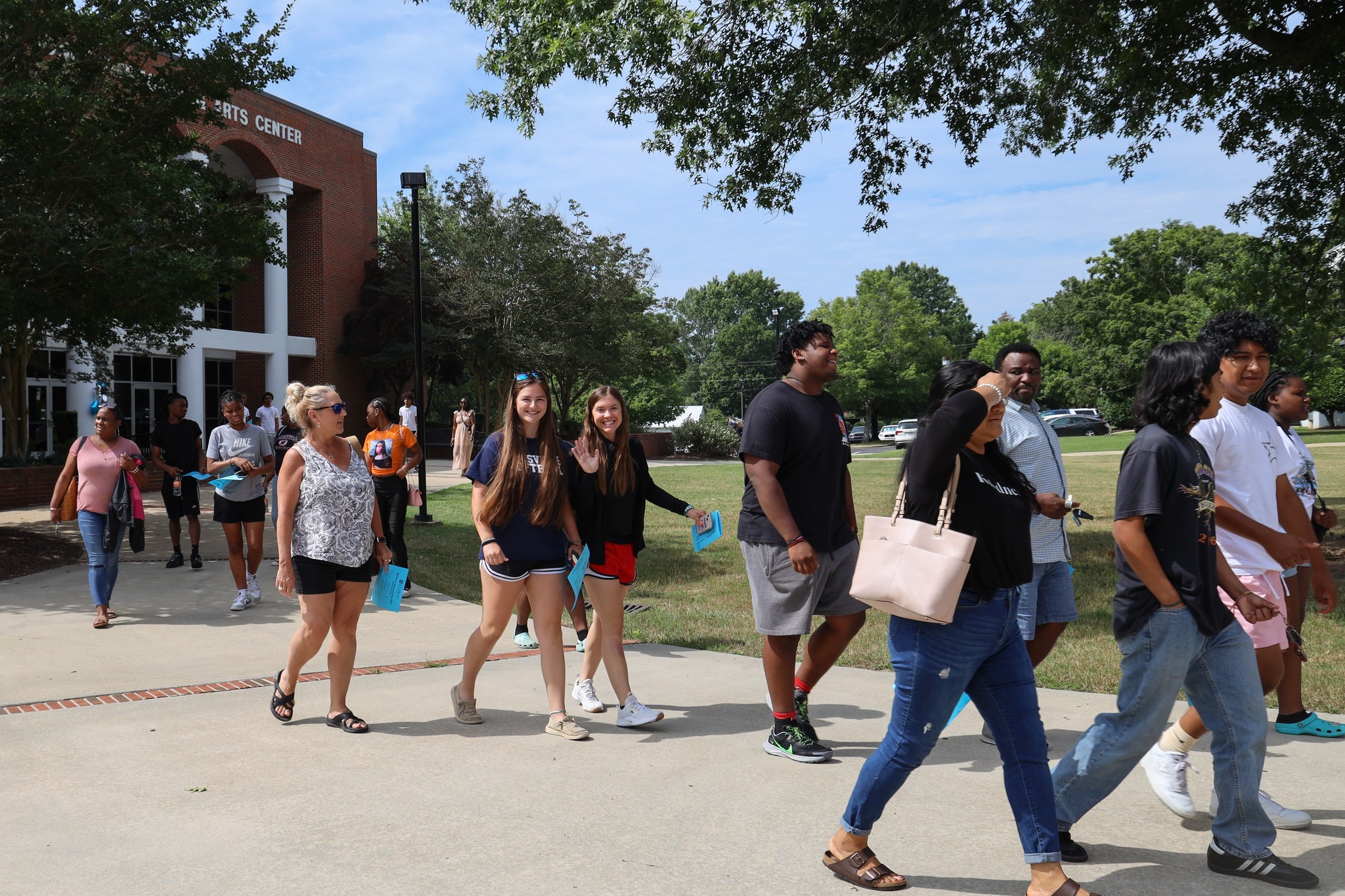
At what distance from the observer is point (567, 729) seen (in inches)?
204

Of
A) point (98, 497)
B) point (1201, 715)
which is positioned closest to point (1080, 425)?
point (98, 497)

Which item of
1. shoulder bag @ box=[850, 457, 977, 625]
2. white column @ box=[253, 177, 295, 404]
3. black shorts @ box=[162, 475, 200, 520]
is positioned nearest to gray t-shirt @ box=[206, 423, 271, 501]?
black shorts @ box=[162, 475, 200, 520]

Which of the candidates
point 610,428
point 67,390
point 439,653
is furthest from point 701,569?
point 67,390

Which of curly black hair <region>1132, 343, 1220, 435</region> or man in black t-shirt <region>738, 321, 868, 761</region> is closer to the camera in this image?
curly black hair <region>1132, 343, 1220, 435</region>

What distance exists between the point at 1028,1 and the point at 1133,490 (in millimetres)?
9806

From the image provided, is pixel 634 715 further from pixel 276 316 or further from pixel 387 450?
pixel 276 316

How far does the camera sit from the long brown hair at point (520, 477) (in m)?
5.18

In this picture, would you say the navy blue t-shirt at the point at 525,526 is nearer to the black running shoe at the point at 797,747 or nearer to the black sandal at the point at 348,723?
the black sandal at the point at 348,723

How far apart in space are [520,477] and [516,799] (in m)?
1.60

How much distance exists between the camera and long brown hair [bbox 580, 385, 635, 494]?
18.4 feet

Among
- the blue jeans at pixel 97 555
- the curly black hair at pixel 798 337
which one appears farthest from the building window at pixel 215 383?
the curly black hair at pixel 798 337

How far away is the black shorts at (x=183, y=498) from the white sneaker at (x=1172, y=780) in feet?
32.6

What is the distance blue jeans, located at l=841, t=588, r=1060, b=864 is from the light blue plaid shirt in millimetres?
1516

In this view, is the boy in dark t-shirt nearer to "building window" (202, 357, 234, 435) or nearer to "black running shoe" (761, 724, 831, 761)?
"black running shoe" (761, 724, 831, 761)
